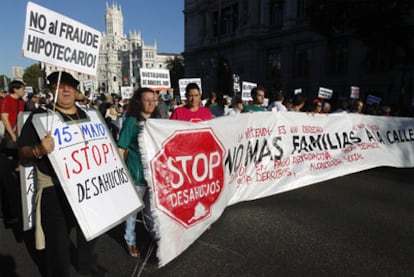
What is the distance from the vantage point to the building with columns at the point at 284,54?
2269 cm

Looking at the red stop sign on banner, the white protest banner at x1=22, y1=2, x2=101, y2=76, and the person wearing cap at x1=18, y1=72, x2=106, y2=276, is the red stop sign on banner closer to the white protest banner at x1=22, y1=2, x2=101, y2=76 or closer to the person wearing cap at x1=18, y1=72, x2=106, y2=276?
the person wearing cap at x1=18, y1=72, x2=106, y2=276

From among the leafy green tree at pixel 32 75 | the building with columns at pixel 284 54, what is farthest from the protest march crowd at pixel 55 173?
the leafy green tree at pixel 32 75

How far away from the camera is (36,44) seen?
214cm

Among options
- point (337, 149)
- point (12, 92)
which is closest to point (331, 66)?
point (337, 149)

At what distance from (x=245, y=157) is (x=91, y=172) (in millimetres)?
2402

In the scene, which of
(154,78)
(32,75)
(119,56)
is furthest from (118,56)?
(154,78)

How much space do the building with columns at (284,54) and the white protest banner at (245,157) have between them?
13983mm

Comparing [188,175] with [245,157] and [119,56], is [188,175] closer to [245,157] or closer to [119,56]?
[245,157]

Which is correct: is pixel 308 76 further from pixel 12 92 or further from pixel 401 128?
pixel 12 92

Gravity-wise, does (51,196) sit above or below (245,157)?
below

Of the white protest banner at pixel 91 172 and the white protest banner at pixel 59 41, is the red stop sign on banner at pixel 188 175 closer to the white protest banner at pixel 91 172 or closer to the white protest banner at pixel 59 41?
the white protest banner at pixel 91 172

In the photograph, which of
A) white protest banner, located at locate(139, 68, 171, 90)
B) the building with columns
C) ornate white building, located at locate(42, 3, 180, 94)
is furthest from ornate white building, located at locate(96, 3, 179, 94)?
white protest banner, located at locate(139, 68, 171, 90)

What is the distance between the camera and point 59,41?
2283 mm

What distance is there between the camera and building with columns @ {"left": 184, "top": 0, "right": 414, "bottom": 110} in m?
22.7
